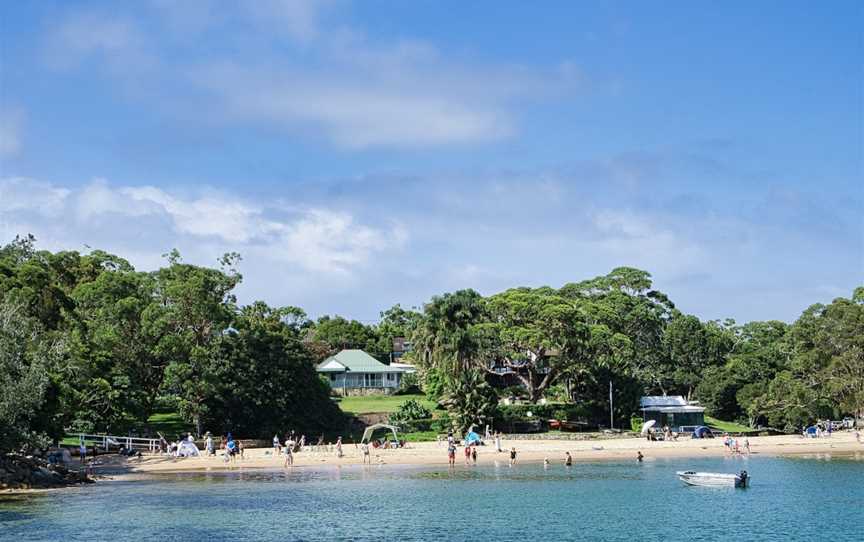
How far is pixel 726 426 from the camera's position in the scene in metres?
100

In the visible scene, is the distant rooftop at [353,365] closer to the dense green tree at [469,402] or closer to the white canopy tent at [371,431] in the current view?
the white canopy tent at [371,431]

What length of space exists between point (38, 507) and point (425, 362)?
49.5 meters

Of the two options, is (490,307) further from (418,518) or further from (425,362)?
(418,518)

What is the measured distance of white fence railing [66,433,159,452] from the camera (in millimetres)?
67062

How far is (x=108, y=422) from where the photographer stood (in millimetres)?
68125

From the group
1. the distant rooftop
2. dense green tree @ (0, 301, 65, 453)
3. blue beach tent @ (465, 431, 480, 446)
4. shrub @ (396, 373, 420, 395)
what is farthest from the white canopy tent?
the distant rooftop

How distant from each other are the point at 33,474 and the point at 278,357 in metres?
29.5

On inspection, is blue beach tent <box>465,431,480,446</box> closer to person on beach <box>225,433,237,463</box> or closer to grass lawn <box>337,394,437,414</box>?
person on beach <box>225,433,237,463</box>

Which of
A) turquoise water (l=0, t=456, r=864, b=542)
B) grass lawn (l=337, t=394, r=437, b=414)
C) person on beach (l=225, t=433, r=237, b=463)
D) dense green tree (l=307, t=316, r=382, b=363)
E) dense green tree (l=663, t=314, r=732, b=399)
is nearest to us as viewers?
turquoise water (l=0, t=456, r=864, b=542)

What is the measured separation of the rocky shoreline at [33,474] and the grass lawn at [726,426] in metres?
65.9

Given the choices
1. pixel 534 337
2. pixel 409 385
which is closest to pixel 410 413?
pixel 534 337

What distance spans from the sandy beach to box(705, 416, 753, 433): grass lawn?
1076 centimetres

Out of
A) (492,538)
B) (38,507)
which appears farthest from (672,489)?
(38,507)

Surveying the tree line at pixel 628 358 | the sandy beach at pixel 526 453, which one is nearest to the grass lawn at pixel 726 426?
the tree line at pixel 628 358
